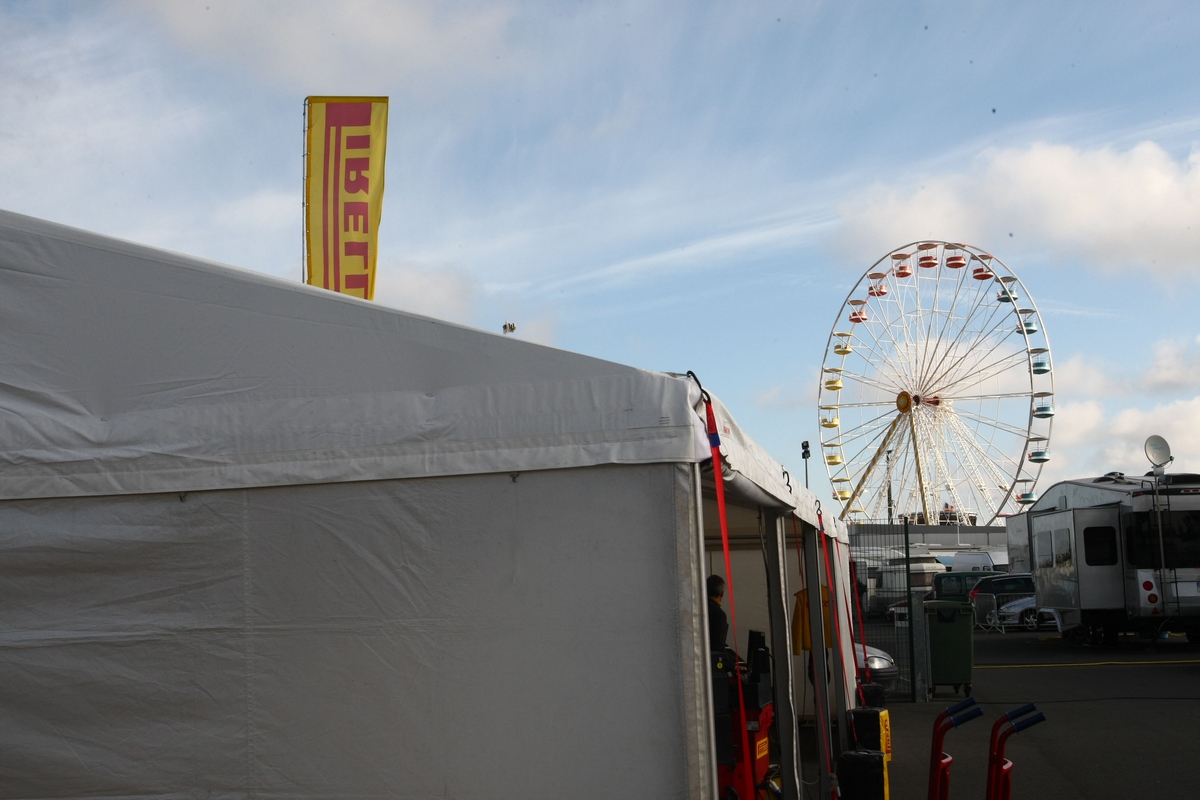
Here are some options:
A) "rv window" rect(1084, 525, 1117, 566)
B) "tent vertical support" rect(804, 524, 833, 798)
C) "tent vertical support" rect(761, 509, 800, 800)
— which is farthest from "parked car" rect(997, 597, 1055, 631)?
"tent vertical support" rect(761, 509, 800, 800)

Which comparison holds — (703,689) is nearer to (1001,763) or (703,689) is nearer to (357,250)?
(1001,763)

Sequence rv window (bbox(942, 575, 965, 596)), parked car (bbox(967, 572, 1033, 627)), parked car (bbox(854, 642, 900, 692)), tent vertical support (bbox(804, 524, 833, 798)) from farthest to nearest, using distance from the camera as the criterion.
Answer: rv window (bbox(942, 575, 965, 596)) < parked car (bbox(967, 572, 1033, 627)) < parked car (bbox(854, 642, 900, 692)) < tent vertical support (bbox(804, 524, 833, 798))

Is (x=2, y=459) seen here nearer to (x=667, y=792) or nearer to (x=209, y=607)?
(x=209, y=607)

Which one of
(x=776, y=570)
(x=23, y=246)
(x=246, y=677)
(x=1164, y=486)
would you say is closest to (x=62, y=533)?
(x=246, y=677)

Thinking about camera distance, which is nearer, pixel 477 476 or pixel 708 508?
pixel 477 476

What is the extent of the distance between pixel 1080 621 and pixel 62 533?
18816 mm

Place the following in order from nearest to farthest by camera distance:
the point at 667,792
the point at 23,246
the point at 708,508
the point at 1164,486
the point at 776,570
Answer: the point at 667,792, the point at 23,246, the point at 776,570, the point at 708,508, the point at 1164,486

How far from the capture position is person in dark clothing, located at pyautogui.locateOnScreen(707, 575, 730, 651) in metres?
5.85

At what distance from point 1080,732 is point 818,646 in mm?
4558

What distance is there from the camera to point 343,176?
9.27m

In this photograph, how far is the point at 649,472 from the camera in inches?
153

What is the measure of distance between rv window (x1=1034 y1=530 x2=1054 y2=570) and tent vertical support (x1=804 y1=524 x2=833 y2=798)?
50.0 feet

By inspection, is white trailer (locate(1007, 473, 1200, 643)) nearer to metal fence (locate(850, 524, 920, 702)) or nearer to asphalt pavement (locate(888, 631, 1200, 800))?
asphalt pavement (locate(888, 631, 1200, 800))

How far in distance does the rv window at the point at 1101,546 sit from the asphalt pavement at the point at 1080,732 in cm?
181
